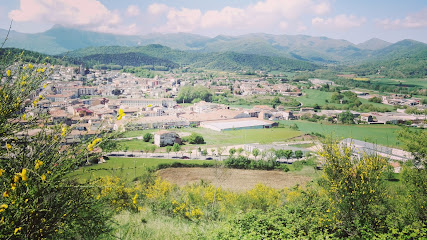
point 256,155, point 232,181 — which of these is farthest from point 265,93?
point 232,181

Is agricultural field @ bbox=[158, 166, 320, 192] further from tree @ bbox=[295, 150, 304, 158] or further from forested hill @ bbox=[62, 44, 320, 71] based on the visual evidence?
forested hill @ bbox=[62, 44, 320, 71]

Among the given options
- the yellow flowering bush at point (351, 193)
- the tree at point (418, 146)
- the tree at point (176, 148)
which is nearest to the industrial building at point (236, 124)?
the tree at point (176, 148)

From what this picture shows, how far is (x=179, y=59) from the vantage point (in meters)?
80.2

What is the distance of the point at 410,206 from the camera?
506cm

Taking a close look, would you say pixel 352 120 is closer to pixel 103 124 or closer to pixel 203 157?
pixel 203 157

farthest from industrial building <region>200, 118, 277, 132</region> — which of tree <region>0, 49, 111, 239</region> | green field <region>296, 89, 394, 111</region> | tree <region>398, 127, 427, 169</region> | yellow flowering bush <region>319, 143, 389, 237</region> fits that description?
tree <region>0, 49, 111, 239</region>

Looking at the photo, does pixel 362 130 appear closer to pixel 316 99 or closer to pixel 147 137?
pixel 316 99

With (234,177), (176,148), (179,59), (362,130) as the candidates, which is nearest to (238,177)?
(234,177)

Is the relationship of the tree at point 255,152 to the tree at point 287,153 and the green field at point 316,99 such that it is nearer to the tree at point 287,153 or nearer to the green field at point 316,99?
the tree at point 287,153

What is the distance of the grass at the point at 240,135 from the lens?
17797 millimetres

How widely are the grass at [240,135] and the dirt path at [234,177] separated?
4333 millimetres

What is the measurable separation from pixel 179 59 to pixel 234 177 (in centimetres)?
7161

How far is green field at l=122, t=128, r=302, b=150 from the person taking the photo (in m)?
17.9

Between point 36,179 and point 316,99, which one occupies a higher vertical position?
point 36,179
